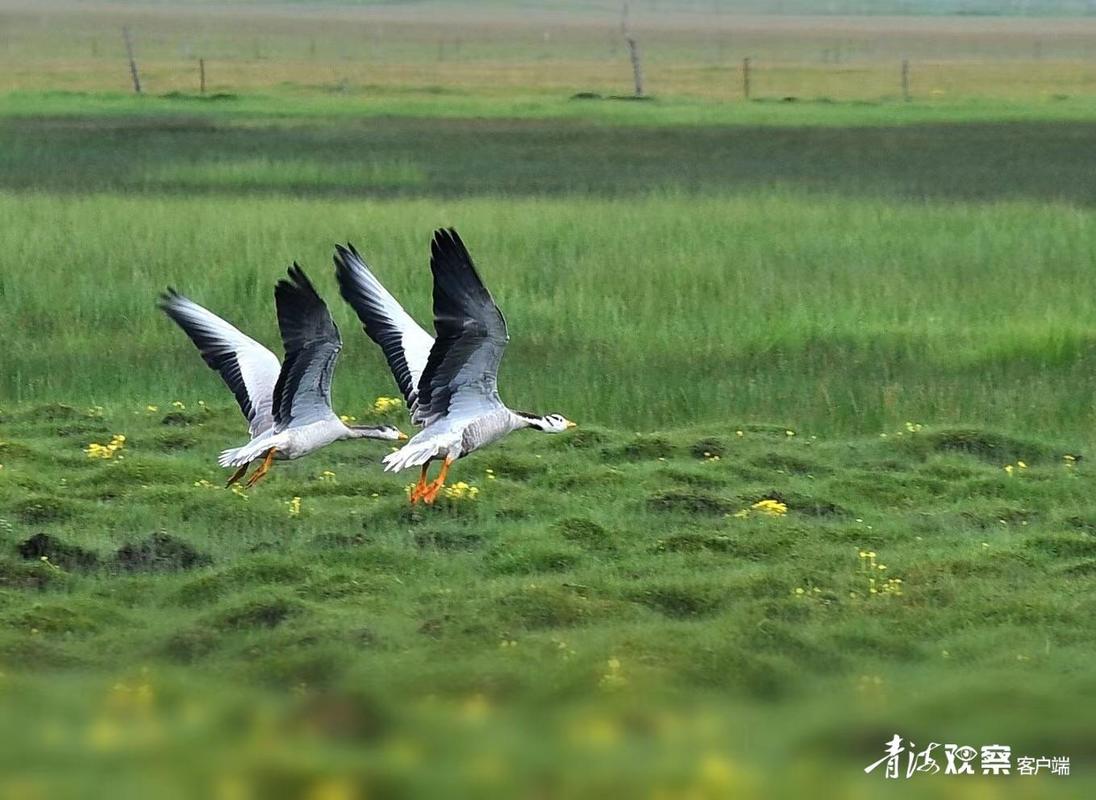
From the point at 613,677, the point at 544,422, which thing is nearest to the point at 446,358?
the point at 544,422

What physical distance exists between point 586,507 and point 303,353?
1799mm

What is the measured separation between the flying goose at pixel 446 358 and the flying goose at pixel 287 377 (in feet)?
1.44

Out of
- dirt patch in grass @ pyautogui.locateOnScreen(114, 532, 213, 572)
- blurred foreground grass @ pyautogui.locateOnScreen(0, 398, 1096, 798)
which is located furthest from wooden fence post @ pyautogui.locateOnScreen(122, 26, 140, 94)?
dirt patch in grass @ pyautogui.locateOnScreen(114, 532, 213, 572)

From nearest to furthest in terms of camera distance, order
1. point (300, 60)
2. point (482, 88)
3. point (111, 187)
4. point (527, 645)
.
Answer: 1. point (527, 645)
2. point (111, 187)
3. point (482, 88)
4. point (300, 60)

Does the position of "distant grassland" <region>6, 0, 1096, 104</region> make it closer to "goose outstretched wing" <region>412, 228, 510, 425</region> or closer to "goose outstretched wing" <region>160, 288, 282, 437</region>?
"goose outstretched wing" <region>160, 288, 282, 437</region>

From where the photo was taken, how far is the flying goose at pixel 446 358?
9.91 meters

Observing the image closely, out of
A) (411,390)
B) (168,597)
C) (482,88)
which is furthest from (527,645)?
(482,88)

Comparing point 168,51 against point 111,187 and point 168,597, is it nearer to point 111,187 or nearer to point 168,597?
point 111,187

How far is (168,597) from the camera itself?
937cm

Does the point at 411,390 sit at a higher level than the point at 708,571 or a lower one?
higher

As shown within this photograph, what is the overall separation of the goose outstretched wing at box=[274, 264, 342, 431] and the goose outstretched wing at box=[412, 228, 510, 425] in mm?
534

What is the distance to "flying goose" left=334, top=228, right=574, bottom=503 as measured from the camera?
9906mm

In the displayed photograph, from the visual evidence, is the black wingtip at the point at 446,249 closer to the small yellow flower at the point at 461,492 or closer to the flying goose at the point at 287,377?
the flying goose at the point at 287,377

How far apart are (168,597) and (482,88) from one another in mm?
56149
